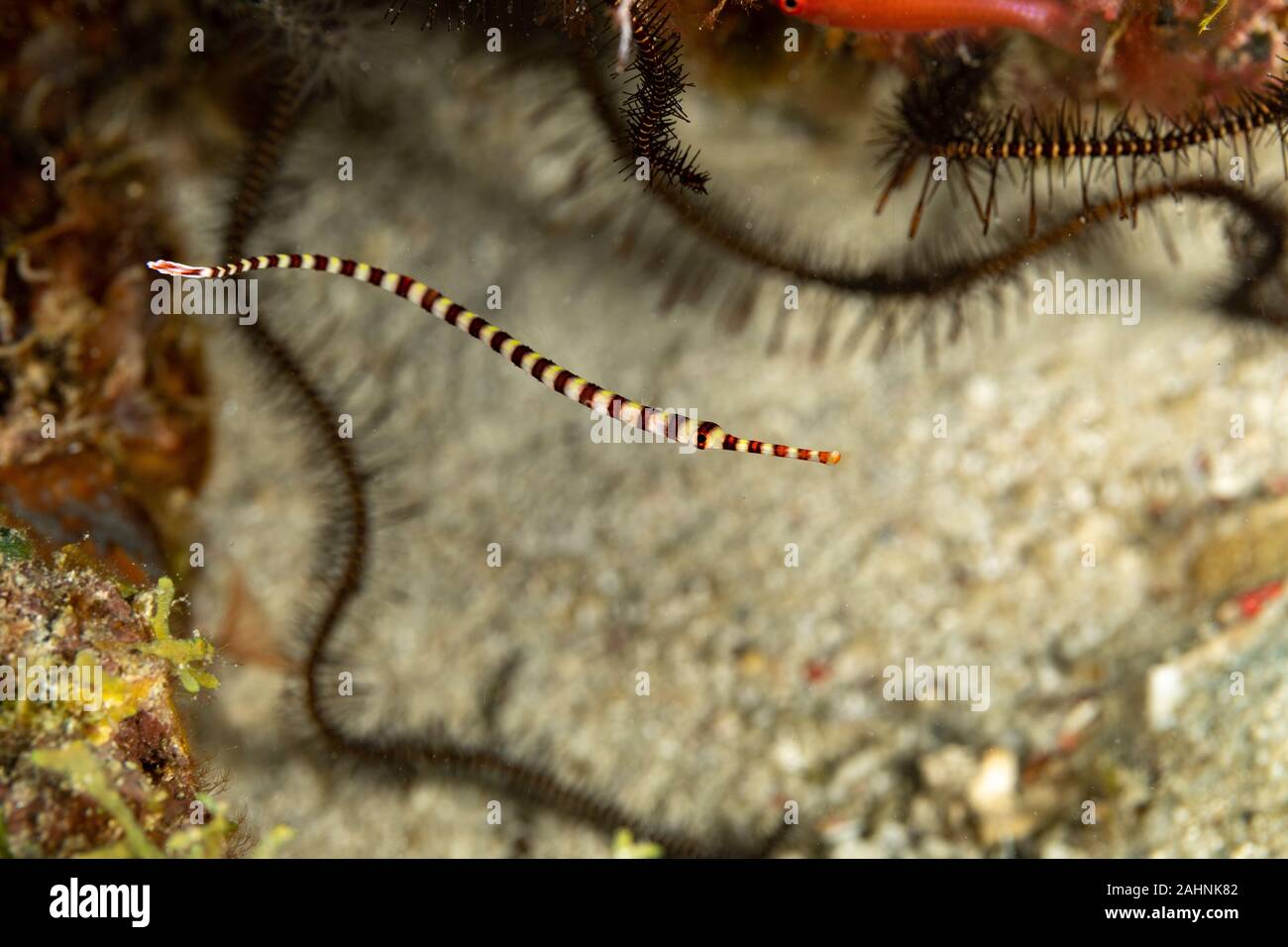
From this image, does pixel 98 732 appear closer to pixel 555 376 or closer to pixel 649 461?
pixel 555 376

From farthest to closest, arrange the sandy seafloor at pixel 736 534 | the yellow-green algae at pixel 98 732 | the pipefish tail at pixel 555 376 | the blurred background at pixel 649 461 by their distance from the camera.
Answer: the sandy seafloor at pixel 736 534, the blurred background at pixel 649 461, the pipefish tail at pixel 555 376, the yellow-green algae at pixel 98 732

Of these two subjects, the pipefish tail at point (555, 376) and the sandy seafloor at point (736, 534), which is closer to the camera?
the pipefish tail at point (555, 376)

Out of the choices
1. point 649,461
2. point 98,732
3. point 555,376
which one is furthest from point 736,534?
point 98,732

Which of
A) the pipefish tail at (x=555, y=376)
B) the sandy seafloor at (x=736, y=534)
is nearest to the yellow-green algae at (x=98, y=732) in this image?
the sandy seafloor at (x=736, y=534)

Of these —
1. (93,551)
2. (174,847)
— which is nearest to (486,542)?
(93,551)

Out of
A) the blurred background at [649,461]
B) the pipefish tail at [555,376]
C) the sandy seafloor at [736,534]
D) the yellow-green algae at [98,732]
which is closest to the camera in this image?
the yellow-green algae at [98,732]

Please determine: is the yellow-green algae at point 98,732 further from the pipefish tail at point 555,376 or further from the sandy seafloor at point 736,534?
the pipefish tail at point 555,376

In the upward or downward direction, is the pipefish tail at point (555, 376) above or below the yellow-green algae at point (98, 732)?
above
